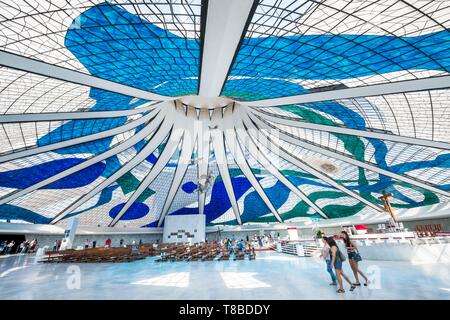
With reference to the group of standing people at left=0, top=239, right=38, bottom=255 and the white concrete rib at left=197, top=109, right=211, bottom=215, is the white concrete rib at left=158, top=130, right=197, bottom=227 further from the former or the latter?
the group of standing people at left=0, top=239, right=38, bottom=255

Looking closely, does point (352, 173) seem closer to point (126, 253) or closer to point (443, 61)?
point (443, 61)

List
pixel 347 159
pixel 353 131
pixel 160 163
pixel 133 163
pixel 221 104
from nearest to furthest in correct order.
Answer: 1. pixel 353 131
2. pixel 347 159
3. pixel 133 163
4. pixel 221 104
5. pixel 160 163

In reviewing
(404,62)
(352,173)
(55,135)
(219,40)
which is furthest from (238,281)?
(352,173)

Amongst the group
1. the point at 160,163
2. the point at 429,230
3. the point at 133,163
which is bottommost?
the point at 429,230

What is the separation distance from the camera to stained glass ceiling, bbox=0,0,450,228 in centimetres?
945

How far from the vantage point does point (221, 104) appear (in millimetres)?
26406

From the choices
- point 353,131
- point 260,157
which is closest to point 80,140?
point 260,157

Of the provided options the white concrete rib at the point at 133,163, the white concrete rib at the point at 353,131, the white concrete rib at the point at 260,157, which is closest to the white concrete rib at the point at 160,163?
the white concrete rib at the point at 133,163

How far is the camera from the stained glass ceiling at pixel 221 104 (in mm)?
9453

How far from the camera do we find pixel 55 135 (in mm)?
16891

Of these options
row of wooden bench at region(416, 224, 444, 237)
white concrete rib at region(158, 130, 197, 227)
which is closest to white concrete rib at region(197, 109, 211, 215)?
white concrete rib at region(158, 130, 197, 227)

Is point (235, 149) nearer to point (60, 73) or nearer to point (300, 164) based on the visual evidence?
point (300, 164)
